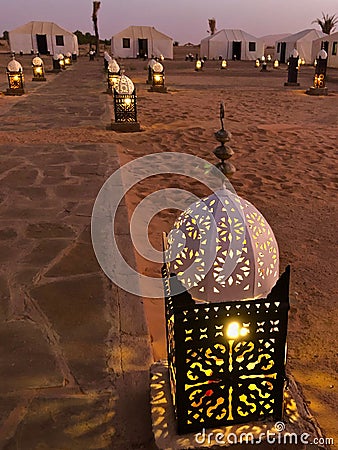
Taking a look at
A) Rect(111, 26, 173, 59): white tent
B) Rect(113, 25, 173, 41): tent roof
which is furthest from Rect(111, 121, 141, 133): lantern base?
Rect(113, 25, 173, 41): tent roof

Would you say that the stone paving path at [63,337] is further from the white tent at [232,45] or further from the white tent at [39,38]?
the white tent at [39,38]

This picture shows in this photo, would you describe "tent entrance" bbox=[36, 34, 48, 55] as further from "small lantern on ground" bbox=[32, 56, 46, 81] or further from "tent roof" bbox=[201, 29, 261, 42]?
"small lantern on ground" bbox=[32, 56, 46, 81]

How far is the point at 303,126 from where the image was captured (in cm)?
1077

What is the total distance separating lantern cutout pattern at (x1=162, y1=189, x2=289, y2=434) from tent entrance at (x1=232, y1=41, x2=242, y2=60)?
4596 centimetres

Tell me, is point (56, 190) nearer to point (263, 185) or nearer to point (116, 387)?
point (263, 185)

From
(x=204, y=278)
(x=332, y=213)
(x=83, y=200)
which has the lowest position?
(x=332, y=213)

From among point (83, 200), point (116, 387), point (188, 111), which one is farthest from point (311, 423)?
point (188, 111)

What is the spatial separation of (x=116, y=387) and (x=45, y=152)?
5932 mm

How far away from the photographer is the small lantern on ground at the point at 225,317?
1729 mm

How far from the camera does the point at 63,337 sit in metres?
2.72

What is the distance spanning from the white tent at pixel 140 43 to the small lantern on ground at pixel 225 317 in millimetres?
45390

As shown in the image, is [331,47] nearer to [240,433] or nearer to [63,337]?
[63,337]

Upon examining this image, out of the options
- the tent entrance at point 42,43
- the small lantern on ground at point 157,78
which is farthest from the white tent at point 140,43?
the small lantern on ground at point 157,78

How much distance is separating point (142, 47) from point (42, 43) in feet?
35.2
